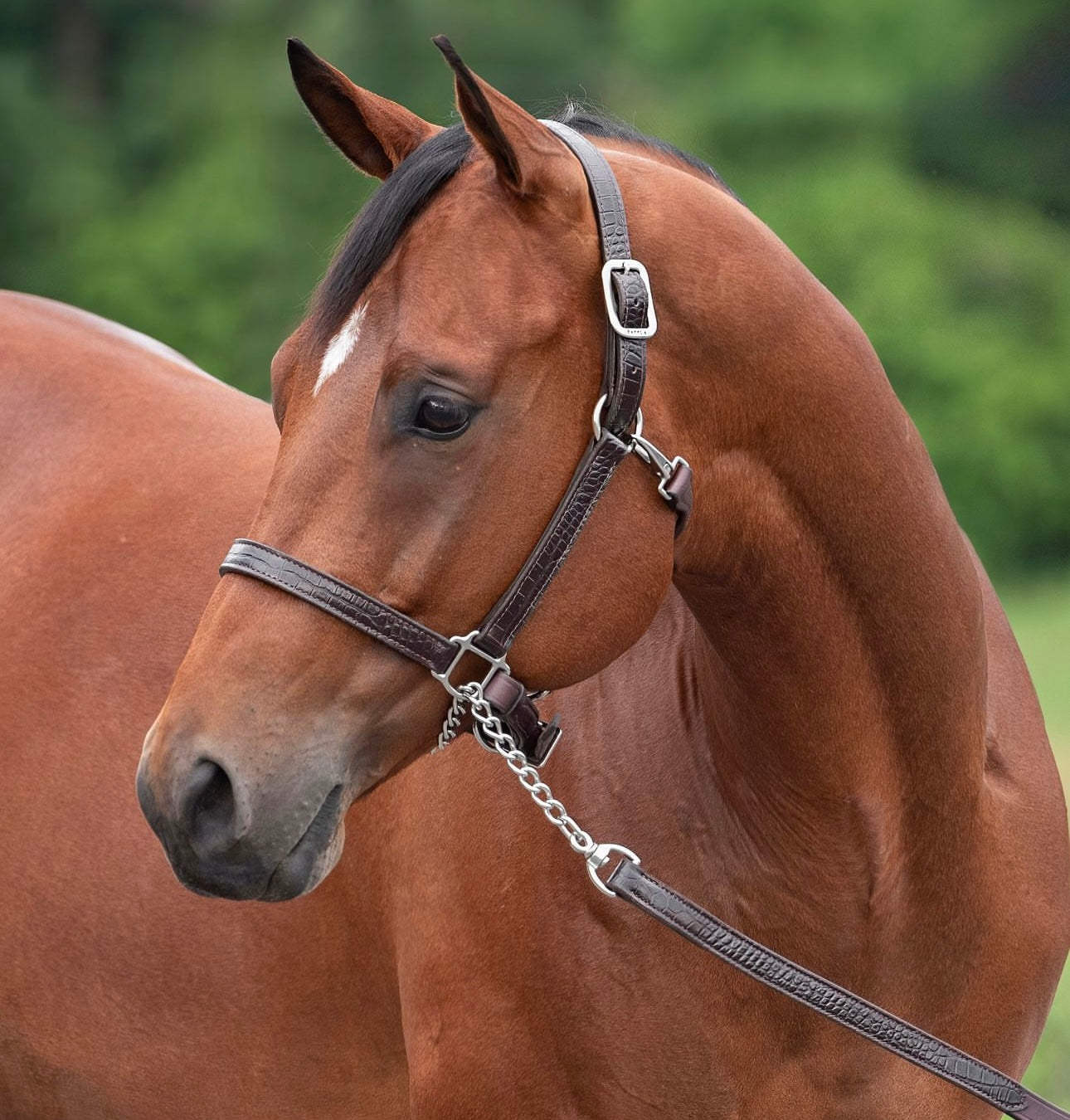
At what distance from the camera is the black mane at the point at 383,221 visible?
2.03 metres

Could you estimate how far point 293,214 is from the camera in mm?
18734

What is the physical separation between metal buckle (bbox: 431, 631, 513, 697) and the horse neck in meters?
0.33

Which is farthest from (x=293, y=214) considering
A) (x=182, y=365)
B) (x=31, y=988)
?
(x=31, y=988)

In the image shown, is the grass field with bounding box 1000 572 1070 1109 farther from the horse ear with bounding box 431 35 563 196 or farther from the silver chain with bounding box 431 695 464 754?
the horse ear with bounding box 431 35 563 196

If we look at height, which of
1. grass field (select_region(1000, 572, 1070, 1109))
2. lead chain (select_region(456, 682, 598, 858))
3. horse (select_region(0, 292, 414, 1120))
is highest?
lead chain (select_region(456, 682, 598, 858))

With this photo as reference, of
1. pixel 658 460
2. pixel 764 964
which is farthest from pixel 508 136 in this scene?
pixel 764 964

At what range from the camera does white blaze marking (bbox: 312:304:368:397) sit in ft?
6.57

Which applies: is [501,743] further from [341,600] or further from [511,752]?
[341,600]

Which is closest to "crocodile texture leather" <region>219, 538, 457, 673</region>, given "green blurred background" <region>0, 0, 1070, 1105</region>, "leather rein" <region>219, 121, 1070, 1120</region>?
"leather rein" <region>219, 121, 1070, 1120</region>

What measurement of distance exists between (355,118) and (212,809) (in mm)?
1057

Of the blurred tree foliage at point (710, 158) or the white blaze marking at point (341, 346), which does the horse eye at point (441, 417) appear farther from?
the blurred tree foliage at point (710, 158)

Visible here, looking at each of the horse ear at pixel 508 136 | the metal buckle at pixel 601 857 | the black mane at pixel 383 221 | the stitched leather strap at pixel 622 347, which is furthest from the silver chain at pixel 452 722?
the horse ear at pixel 508 136

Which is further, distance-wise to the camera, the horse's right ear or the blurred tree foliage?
the blurred tree foliage

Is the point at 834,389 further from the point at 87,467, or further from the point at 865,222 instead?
the point at 865,222
